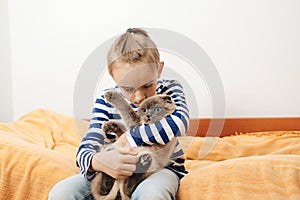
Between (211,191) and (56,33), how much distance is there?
5.75ft

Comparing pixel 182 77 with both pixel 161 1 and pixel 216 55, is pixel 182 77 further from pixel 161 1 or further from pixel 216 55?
pixel 161 1

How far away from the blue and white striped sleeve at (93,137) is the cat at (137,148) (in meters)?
0.06

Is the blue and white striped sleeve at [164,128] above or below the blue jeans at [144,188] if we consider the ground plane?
above

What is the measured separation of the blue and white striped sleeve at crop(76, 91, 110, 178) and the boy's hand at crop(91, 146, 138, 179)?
62 mm

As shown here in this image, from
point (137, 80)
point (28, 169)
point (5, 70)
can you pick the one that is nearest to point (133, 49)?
point (137, 80)

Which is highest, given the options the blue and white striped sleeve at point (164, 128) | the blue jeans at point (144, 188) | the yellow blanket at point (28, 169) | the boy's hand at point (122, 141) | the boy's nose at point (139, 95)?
the boy's nose at point (139, 95)

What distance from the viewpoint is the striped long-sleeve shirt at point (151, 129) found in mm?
823

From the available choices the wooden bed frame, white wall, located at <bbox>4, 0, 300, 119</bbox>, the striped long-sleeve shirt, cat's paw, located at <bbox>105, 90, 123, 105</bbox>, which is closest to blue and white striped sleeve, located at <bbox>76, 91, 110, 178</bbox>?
the striped long-sleeve shirt

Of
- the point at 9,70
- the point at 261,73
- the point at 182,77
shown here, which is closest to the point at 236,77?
the point at 261,73

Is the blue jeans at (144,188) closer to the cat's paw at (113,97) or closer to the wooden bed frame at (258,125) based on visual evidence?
the cat's paw at (113,97)

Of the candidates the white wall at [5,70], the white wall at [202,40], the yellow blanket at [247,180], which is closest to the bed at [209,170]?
the yellow blanket at [247,180]

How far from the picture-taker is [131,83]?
80 centimetres

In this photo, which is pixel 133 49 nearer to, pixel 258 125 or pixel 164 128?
pixel 164 128

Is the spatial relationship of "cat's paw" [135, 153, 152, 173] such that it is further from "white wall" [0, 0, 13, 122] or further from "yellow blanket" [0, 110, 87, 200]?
"white wall" [0, 0, 13, 122]
